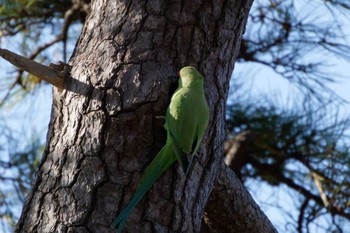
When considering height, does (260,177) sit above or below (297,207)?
above

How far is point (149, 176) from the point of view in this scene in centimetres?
185

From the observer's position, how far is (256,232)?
2.43 meters

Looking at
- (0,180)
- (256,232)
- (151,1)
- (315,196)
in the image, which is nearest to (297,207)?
(315,196)

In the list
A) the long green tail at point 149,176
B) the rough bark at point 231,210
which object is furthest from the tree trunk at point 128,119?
the rough bark at point 231,210

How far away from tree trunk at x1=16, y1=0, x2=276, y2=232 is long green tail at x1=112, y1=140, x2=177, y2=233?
0.03m

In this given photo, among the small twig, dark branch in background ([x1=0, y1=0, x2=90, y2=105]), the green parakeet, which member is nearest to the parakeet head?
the green parakeet

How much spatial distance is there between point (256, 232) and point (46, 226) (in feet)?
2.78

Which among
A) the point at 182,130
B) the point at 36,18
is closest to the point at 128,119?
the point at 182,130

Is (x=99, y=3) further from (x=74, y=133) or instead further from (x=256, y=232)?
(x=256, y=232)

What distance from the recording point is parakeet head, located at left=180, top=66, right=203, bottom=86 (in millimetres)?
1915

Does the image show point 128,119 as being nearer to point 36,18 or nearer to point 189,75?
point 189,75

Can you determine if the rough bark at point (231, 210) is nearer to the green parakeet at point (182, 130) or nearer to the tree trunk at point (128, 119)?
the tree trunk at point (128, 119)

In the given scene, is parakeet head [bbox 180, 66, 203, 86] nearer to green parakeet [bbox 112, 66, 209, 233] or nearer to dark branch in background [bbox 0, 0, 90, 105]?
green parakeet [bbox 112, 66, 209, 233]

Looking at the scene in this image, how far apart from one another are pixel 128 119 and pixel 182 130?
148 mm
